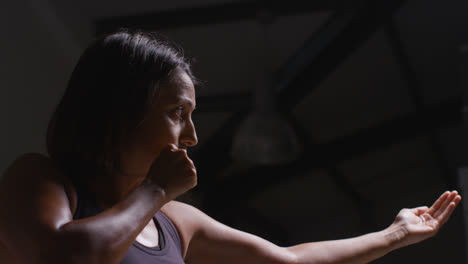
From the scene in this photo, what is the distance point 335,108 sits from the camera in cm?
536

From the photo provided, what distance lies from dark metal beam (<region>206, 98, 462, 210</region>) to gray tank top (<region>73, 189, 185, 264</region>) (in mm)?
4609

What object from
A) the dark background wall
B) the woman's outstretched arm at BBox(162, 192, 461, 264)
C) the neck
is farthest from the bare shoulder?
the dark background wall

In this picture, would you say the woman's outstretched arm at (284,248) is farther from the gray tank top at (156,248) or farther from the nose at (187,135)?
the nose at (187,135)

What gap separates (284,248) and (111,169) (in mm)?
444

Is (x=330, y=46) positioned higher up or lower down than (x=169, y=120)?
lower down

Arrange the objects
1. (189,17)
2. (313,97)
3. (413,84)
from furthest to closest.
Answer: (413,84) < (313,97) < (189,17)

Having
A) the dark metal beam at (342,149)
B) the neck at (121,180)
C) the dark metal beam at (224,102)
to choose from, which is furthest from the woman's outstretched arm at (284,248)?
the dark metal beam at (342,149)

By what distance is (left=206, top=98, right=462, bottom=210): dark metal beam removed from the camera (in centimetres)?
536

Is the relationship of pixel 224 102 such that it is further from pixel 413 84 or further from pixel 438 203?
pixel 438 203

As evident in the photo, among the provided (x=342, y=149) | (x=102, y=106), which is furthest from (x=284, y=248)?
(x=342, y=149)

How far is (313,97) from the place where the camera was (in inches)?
201

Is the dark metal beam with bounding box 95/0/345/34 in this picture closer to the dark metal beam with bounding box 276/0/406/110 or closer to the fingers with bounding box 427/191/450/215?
the dark metal beam with bounding box 276/0/406/110

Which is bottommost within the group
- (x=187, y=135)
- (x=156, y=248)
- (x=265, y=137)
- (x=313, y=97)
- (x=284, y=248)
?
(x=313, y=97)

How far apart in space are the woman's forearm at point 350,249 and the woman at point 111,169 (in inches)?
10.3
